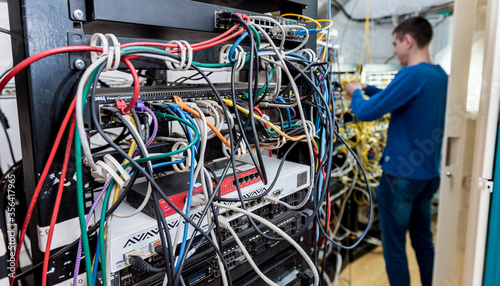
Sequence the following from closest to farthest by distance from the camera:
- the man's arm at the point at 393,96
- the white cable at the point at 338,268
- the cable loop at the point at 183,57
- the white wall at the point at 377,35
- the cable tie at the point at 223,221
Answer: the cable loop at the point at 183,57
the cable tie at the point at 223,221
the man's arm at the point at 393,96
the white cable at the point at 338,268
the white wall at the point at 377,35

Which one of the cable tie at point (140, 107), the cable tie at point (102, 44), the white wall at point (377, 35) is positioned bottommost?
the cable tie at point (140, 107)

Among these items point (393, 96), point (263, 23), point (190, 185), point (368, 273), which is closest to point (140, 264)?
point (190, 185)

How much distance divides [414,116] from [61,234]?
148 cm

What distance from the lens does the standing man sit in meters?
1.49

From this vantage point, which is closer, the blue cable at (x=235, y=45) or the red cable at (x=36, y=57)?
the red cable at (x=36, y=57)

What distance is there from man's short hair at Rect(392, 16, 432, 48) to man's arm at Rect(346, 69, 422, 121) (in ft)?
0.66

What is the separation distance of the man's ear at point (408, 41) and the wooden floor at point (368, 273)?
1282 millimetres

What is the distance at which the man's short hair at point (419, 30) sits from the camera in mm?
1570

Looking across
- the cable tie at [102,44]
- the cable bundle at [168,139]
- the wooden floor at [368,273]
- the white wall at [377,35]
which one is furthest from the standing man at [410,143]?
the cable tie at [102,44]

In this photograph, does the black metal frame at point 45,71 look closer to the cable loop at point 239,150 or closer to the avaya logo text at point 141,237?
the avaya logo text at point 141,237

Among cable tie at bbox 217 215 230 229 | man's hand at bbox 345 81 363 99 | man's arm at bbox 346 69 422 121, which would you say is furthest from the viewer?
man's hand at bbox 345 81 363 99

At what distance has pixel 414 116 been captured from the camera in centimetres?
152

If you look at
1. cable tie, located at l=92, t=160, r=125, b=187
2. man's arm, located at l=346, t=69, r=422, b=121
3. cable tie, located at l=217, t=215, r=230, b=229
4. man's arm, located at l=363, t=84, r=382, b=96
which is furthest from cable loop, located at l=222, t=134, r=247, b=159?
man's arm, located at l=363, t=84, r=382, b=96

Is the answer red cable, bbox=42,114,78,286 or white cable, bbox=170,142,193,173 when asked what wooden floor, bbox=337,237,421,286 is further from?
red cable, bbox=42,114,78,286
